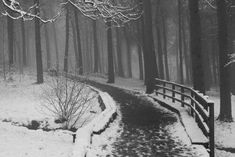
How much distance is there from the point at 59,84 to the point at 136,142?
6.53m

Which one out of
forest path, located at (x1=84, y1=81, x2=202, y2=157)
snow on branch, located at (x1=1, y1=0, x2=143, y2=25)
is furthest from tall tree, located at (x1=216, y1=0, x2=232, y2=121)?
snow on branch, located at (x1=1, y1=0, x2=143, y2=25)

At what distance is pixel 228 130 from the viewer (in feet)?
55.2

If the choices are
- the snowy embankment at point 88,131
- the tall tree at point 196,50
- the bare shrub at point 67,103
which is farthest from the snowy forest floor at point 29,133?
the tall tree at point 196,50

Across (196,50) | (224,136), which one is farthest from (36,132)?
(196,50)

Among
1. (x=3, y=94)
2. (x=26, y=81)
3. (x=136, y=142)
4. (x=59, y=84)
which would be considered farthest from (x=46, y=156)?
(x=26, y=81)

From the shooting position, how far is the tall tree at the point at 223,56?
17.7 metres

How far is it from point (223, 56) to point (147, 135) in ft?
23.6

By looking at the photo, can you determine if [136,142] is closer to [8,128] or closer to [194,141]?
[194,141]

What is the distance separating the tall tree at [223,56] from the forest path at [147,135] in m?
3.16

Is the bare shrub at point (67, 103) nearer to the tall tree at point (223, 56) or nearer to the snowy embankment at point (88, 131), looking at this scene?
the snowy embankment at point (88, 131)

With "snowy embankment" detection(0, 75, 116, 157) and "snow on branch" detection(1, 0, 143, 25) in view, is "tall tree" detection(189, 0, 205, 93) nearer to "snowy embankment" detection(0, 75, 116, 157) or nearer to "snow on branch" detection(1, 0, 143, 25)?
"snow on branch" detection(1, 0, 143, 25)

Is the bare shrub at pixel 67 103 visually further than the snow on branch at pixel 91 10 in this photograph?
Yes

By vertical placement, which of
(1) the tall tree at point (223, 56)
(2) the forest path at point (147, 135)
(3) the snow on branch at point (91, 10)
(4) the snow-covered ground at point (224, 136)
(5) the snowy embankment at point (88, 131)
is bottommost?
(4) the snow-covered ground at point (224, 136)

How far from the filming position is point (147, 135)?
494 inches
